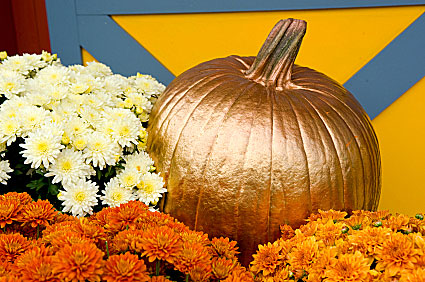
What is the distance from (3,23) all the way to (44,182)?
8.94 ft

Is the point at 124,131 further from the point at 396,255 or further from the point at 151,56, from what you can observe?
the point at 151,56

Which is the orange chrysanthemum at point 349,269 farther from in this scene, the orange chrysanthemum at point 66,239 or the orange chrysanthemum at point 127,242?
the orange chrysanthemum at point 66,239

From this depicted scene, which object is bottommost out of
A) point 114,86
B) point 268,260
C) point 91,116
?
point 268,260

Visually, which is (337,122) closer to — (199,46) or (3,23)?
(199,46)

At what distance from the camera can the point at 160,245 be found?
0.82 metres

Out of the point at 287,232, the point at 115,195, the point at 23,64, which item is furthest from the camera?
the point at 23,64

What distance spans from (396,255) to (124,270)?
615mm

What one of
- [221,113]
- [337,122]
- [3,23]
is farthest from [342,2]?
[3,23]

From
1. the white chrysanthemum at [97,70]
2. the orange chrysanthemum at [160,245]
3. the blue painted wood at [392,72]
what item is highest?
the blue painted wood at [392,72]

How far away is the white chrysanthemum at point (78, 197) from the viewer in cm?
133

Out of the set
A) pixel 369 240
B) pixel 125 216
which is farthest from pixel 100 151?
pixel 369 240

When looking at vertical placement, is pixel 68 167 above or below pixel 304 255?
above

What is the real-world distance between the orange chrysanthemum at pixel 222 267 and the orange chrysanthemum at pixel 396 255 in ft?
1.15

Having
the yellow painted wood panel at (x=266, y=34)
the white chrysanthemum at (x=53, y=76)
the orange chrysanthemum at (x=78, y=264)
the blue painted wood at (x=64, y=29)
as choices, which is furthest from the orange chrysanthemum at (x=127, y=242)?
the blue painted wood at (x=64, y=29)
